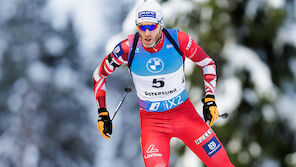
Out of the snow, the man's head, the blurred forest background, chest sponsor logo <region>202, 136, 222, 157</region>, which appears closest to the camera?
the man's head

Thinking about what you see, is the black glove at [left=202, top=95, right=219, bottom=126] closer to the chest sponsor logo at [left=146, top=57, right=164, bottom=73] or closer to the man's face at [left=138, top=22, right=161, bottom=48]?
the chest sponsor logo at [left=146, top=57, right=164, bottom=73]

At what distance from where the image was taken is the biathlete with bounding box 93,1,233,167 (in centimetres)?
380

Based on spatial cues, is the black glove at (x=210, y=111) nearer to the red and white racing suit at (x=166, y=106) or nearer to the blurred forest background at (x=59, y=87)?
the red and white racing suit at (x=166, y=106)

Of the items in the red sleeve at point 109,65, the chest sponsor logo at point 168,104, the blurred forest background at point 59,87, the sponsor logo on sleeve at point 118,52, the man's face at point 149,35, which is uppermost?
the man's face at point 149,35

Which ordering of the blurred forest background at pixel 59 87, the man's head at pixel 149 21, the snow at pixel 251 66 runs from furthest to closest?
1. the blurred forest background at pixel 59 87
2. the snow at pixel 251 66
3. the man's head at pixel 149 21

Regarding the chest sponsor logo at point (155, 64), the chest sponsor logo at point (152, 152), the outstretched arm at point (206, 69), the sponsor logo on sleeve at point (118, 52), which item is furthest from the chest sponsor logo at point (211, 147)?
the sponsor logo on sleeve at point (118, 52)

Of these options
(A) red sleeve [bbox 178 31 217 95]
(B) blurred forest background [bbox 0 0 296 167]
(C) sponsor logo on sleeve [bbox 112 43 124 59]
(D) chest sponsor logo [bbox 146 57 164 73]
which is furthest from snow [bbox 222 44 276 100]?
(B) blurred forest background [bbox 0 0 296 167]

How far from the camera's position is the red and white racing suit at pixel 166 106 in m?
3.85

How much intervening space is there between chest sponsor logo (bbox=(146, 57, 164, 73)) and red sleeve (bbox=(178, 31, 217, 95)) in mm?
252

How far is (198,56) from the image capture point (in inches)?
156

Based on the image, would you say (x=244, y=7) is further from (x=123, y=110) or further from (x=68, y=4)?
(x=68, y=4)

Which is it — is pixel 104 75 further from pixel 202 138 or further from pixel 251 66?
pixel 251 66

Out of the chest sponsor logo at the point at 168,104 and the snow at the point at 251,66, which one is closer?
the chest sponsor logo at the point at 168,104

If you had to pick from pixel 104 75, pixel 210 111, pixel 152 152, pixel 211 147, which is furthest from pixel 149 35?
pixel 211 147
